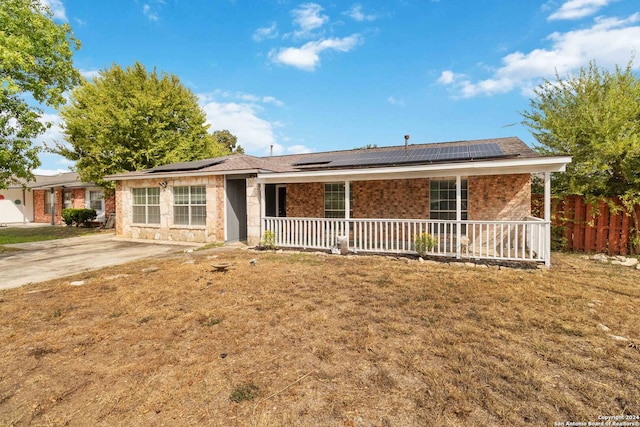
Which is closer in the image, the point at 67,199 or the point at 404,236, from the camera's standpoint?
the point at 404,236

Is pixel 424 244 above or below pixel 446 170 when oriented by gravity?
below

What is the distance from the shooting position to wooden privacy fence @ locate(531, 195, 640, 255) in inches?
335

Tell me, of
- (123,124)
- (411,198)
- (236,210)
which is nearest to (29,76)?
(123,124)

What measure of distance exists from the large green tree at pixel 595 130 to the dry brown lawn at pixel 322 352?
403cm

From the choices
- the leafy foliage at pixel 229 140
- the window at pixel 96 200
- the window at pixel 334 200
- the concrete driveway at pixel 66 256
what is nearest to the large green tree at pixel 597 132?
the window at pixel 334 200

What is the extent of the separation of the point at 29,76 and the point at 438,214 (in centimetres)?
1593

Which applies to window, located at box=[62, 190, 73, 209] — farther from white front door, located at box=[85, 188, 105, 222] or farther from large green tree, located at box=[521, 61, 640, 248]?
large green tree, located at box=[521, 61, 640, 248]

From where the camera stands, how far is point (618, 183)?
28.4ft

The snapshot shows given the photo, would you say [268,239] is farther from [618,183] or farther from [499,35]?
[499,35]

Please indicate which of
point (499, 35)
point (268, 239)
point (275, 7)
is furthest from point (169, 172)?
point (499, 35)

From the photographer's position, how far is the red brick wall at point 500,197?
9.14 meters

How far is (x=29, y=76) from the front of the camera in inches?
447

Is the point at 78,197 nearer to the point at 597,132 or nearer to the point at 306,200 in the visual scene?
the point at 306,200

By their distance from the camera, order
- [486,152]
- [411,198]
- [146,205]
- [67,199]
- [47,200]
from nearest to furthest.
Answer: [486,152] → [411,198] → [146,205] → [67,199] → [47,200]
